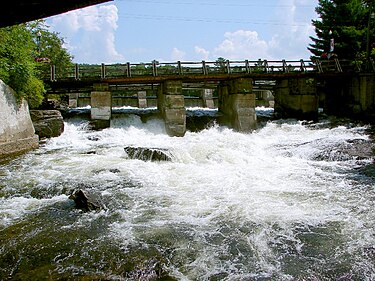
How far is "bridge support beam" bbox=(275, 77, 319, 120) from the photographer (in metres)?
20.0

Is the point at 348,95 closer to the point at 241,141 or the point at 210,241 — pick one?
the point at 241,141

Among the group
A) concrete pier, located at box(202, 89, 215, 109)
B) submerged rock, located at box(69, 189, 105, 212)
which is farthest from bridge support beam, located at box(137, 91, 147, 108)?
submerged rock, located at box(69, 189, 105, 212)

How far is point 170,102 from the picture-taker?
1800 centimetres

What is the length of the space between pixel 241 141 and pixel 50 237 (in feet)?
37.2

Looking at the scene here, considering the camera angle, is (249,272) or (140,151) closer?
(249,272)

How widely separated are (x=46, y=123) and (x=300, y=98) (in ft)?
47.7

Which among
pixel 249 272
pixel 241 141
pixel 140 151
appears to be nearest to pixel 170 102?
pixel 241 141

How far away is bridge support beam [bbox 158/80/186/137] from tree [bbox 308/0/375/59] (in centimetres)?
1466

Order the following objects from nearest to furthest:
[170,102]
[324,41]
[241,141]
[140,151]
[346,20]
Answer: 1. [140,151]
2. [241,141]
3. [170,102]
4. [346,20]
5. [324,41]

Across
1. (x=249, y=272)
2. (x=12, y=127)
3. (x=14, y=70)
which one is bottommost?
(x=249, y=272)

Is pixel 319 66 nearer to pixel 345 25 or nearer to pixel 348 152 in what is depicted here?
pixel 345 25

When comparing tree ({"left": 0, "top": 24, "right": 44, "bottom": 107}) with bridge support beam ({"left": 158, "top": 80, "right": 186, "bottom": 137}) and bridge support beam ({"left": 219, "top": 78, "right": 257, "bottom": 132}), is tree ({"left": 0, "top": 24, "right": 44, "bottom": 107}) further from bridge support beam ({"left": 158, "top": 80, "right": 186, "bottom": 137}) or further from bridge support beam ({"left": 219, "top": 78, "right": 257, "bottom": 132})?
bridge support beam ({"left": 219, "top": 78, "right": 257, "bottom": 132})

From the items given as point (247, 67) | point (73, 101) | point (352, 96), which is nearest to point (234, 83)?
point (247, 67)

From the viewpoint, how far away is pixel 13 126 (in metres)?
12.3
